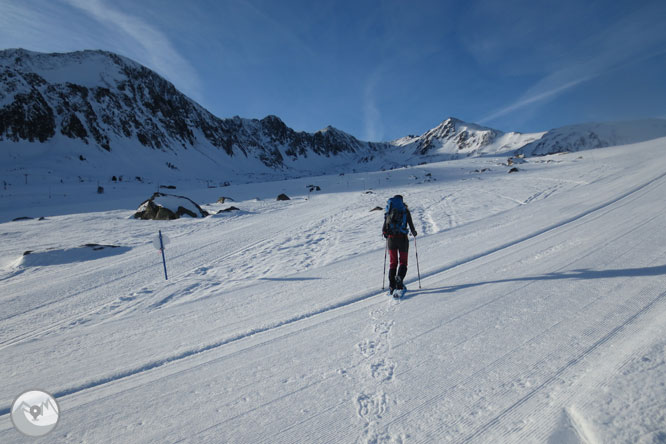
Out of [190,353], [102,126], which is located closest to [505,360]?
[190,353]

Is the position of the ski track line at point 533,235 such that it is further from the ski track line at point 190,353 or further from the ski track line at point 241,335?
the ski track line at point 190,353

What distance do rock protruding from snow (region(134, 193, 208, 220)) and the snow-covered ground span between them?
794 centimetres

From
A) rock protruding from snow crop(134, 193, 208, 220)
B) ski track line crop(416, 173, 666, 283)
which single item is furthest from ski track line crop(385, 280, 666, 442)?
rock protruding from snow crop(134, 193, 208, 220)

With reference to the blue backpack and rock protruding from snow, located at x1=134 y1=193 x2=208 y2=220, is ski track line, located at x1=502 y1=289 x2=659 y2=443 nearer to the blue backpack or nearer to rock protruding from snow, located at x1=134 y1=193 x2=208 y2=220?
the blue backpack

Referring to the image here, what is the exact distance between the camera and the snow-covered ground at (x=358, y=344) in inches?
86.2

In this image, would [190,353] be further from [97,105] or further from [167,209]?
[97,105]

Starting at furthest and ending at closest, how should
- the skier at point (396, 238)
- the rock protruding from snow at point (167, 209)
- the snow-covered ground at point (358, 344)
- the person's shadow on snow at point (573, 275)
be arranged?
1. the rock protruding from snow at point (167, 209)
2. the skier at point (396, 238)
3. the person's shadow on snow at point (573, 275)
4. the snow-covered ground at point (358, 344)

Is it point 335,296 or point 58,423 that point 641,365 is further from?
point 58,423

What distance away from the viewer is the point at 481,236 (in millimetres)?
7434

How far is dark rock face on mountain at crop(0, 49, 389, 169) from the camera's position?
4712cm

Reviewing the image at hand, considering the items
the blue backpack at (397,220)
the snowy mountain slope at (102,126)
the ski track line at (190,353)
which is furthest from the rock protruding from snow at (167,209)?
the snowy mountain slope at (102,126)

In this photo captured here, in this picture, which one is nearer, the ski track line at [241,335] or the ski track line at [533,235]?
the ski track line at [241,335]

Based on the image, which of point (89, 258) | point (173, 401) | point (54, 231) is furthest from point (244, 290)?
point (54, 231)

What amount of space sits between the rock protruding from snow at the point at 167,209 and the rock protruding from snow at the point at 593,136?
18498 centimetres
